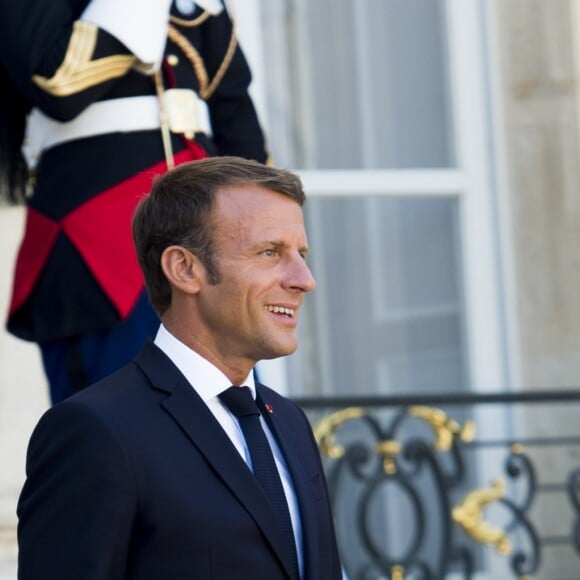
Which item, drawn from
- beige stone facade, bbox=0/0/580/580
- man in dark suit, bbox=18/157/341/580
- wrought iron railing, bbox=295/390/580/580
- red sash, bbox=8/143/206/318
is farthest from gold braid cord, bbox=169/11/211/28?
beige stone facade, bbox=0/0/580/580

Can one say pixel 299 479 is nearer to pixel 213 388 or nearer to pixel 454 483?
pixel 213 388

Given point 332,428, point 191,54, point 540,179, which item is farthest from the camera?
point 540,179

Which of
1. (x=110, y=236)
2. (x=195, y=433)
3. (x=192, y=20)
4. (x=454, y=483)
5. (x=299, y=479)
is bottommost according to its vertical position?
(x=454, y=483)

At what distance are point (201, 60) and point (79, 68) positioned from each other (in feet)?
1.33

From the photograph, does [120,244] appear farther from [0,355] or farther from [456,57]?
[456,57]

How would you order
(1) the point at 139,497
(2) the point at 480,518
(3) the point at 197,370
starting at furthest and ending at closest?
(2) the point at 480,518 < (3) the point at 197,370 < (1) the point at 139,497

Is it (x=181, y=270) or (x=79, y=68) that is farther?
(x=79, y=68)

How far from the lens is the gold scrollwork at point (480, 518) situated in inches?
208

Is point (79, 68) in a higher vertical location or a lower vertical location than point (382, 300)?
higher

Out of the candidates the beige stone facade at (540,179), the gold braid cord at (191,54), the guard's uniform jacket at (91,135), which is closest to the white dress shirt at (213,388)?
the guard's uniform jacket at (91,135)

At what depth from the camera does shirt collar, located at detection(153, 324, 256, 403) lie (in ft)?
7.88

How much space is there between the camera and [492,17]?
596 centimetres

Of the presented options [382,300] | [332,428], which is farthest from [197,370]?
[382,300]

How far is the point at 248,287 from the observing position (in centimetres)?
243
